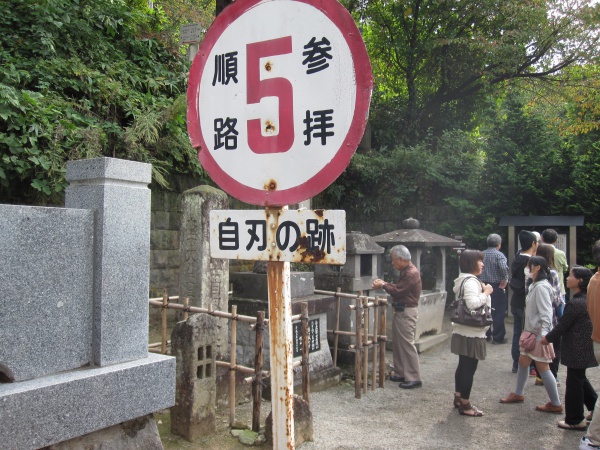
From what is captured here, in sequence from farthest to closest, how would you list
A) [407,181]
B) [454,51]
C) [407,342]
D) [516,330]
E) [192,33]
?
[454,51] → [407,181] → [192,33] → [516,330] → [407,342]

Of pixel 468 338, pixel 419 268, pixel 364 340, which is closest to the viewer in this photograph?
pixel 468 338

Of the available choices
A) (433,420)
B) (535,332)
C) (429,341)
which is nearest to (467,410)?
(433,420)

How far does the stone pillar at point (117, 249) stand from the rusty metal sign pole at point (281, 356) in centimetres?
124

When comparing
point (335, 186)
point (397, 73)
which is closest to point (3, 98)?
point (335, 186)

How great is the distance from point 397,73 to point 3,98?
444 inches

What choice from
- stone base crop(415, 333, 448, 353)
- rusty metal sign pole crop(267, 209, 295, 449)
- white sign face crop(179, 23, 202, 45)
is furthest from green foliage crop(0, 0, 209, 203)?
rusty metal sign pole crop(267, 209, 295, 449)

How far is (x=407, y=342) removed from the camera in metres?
6.69

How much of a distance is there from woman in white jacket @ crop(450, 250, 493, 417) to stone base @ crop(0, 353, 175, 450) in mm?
3494

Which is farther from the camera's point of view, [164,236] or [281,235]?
[164,236]

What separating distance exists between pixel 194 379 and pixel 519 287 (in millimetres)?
4952

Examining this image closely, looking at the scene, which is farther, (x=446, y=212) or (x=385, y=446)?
(x=446, y=212)

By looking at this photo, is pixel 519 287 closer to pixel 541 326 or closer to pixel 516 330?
Result: pixel 516 330

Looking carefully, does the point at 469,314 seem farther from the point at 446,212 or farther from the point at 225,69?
the point at 446,212

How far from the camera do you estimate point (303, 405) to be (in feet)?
15.3
